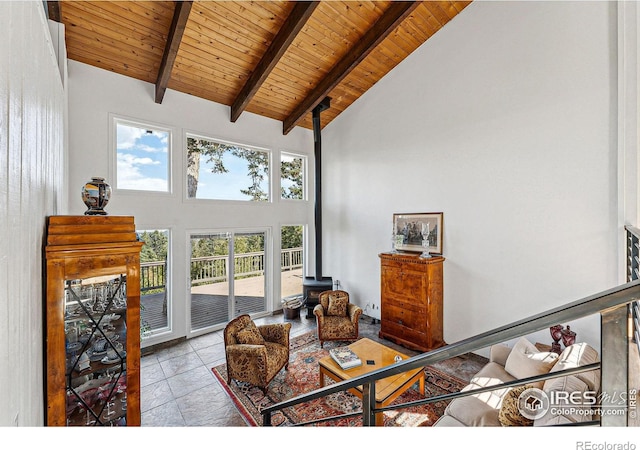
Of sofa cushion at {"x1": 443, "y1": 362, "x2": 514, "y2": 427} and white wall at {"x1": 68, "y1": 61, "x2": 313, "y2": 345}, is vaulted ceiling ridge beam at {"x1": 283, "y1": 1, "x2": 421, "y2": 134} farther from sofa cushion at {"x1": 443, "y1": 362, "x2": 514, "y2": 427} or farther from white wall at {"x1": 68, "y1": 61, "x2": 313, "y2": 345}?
sofa cushion at {"x1": 443, "y1": 362, "x2": 514, "y2": 427}

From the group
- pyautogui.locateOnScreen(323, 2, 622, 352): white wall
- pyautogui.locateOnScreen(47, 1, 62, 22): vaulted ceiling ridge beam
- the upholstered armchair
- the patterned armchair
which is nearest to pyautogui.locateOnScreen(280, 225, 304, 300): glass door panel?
the upholstered armchair

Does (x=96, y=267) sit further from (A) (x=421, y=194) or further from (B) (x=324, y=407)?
(A) (x=421, y=194)

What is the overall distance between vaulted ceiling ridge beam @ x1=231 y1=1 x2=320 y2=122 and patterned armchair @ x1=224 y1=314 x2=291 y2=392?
12.2 ft

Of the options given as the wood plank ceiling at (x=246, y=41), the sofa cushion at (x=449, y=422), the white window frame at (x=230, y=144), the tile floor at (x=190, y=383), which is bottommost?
the tile floor at (x=190, y=383)

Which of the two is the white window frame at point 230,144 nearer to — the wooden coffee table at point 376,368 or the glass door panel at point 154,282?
the glass door panel at point 154,282

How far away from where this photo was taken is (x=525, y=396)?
6.45 feet

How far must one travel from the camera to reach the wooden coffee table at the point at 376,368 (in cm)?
271

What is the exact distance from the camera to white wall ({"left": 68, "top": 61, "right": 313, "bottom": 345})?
12.3 feet

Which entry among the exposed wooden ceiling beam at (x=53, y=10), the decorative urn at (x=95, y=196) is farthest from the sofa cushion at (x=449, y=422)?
the exposed wooden ceiling beam at (x=53, y=10)

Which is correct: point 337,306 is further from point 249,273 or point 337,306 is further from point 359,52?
point 359,52

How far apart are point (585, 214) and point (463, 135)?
6.26ft

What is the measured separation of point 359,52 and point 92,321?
4.75 meters

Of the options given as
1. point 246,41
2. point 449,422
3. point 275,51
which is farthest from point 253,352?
point 246,41

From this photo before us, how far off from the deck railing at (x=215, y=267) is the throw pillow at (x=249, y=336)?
184 centimetres
